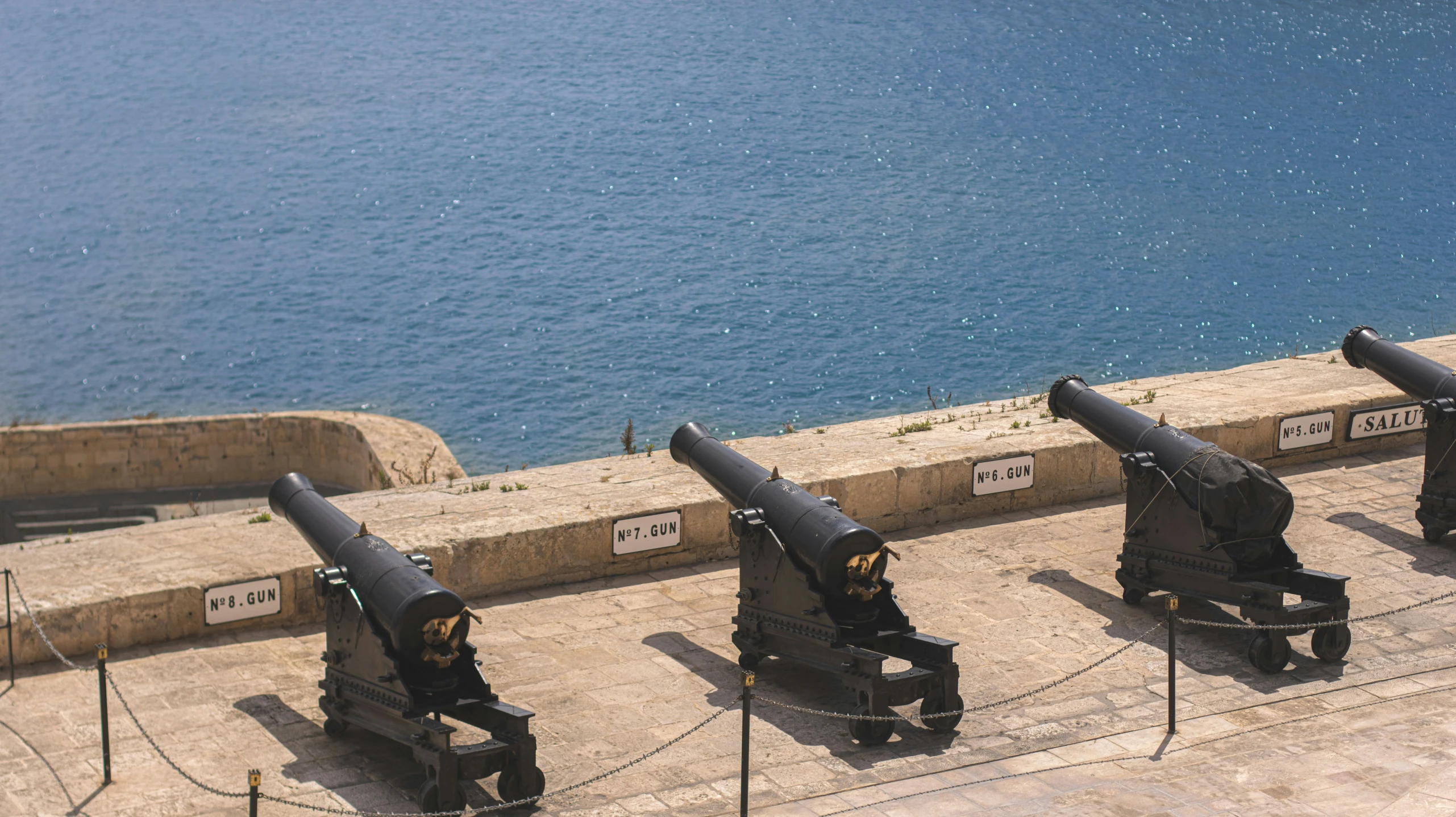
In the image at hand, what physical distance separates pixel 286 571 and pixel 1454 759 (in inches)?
233

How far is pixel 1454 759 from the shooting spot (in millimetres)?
7227

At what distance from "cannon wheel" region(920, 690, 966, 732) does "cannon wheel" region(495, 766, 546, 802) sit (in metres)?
1.93

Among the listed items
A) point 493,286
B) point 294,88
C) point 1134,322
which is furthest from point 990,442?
point 294,88

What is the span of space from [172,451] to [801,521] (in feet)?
57.1

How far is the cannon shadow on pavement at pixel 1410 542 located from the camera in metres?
10.1

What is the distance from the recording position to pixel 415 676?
7.05m

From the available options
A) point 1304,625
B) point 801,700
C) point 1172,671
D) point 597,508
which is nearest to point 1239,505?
point 1304,625

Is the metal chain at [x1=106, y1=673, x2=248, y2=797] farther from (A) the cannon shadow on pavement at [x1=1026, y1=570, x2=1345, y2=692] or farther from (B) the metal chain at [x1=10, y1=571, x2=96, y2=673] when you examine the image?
(A) the cannon shadow on pavement at [x1=1026, y1=570, x2=1345, y2=692]

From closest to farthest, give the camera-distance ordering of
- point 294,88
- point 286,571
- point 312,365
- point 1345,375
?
point 286,571 → point 1345,375 → point 312,365 → point 294,88

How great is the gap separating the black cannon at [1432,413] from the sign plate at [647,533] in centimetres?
473

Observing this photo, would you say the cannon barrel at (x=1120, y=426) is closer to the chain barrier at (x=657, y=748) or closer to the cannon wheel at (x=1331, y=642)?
the chain barrier at (x=657, y=748)

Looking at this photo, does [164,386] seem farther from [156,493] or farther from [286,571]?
[286,571]

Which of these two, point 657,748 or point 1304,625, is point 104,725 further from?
point 1304,625

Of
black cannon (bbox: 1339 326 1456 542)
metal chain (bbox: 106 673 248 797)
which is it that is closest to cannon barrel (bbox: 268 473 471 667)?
metal chain (bbox: 106 673 248 797)
